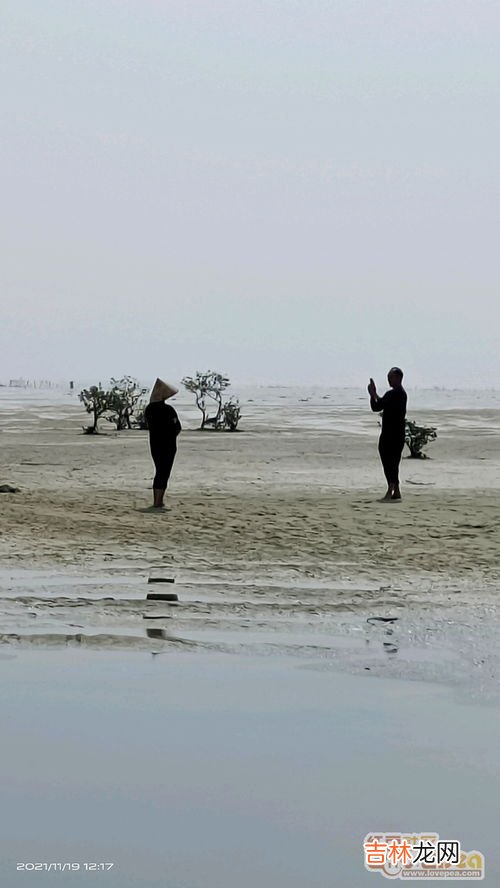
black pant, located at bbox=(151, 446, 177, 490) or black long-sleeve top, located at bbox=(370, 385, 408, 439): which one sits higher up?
black long-sleeve top, located at bbox=(370, 385, 408, 439)

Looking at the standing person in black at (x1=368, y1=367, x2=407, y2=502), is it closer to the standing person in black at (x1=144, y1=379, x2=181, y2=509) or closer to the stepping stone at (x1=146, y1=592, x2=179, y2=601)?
the standing person in black at (x1=144, y1=379, x2=181, y2=509)

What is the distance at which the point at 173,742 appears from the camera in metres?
6.00

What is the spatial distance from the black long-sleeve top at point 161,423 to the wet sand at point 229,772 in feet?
28.7

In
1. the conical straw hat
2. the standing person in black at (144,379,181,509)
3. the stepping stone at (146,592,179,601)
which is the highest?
the conical straw hat

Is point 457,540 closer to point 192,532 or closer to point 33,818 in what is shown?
point 192,532

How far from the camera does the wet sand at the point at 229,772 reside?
4666 millimetres

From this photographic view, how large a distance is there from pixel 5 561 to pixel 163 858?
7.89 metres

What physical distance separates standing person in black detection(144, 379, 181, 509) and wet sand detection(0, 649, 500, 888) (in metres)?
8.66

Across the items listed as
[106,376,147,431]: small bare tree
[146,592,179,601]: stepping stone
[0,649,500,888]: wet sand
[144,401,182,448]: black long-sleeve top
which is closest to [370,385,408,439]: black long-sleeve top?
[144,401,182,448]: black long-sleeve top

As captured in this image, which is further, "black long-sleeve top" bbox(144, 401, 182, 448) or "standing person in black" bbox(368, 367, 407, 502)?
"standing person in black" bbox(368, 367, 407, 502)

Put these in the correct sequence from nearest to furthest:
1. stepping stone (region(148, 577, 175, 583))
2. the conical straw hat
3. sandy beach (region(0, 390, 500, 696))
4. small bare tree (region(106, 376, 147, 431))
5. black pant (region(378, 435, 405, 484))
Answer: sandy beach (region(0, 390, 500, 696)) < stepping stone (region(148, 577, 175, 583)) < the conical straw hat < black pant (region(378, 435, 405, 484)) < small bare tree (region(106, 376, 147, 431))

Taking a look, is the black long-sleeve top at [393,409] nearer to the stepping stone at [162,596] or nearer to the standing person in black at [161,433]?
the standing person in black at [161,433]

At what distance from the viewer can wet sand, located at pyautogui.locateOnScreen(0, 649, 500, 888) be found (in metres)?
4.67

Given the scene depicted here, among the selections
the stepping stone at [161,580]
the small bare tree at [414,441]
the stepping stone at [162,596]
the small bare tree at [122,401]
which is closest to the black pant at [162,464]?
the stepping stone at [161,580]
